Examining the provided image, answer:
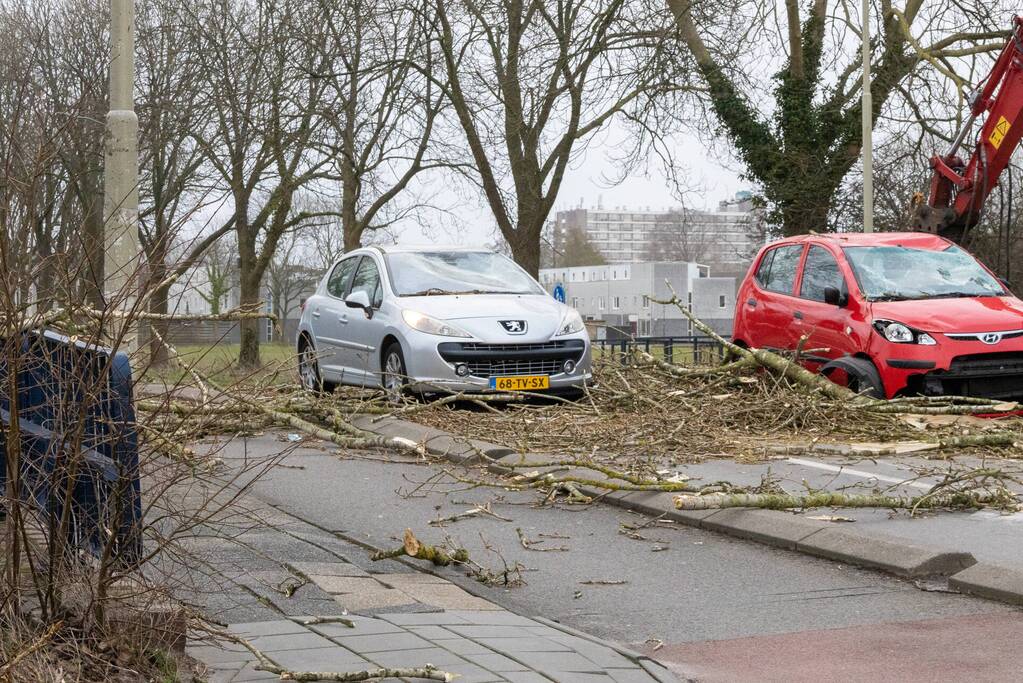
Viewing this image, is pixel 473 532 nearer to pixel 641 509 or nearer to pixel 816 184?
pixel 641 509

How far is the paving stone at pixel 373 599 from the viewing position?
17.6ft

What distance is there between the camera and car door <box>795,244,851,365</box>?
12406mm

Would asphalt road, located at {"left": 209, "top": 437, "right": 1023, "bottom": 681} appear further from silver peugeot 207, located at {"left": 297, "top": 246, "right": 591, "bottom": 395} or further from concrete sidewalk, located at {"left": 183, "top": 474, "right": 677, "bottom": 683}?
silver peugeot 207, located at {"left": 297, "top": 246, "right": 591, "bottom": 395}

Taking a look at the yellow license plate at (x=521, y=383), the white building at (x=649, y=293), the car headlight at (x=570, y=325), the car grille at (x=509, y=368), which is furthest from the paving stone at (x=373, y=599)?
the white building at (x=649, y=293)

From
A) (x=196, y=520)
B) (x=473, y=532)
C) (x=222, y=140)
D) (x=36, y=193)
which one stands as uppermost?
(x=222, y=140)

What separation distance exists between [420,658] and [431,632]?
0.36 metres

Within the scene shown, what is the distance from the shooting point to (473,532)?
7297mm

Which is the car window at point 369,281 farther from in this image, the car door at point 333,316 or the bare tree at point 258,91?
the bare tree at point 258,91

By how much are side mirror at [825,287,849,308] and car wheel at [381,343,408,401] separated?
3.97 metres

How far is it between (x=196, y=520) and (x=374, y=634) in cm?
84

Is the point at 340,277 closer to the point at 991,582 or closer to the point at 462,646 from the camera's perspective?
the point at 991,582

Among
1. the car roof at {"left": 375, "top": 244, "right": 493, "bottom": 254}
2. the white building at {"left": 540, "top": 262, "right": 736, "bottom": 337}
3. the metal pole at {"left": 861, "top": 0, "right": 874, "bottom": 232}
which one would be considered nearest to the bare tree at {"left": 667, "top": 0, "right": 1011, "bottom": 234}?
the metal pole at {"left": 861, "top": 0, "right": 874, "bottom": 232}

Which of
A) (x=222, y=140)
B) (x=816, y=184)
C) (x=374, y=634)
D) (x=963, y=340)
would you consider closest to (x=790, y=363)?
(x=963, y=340)

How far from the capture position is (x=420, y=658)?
4504 mm
